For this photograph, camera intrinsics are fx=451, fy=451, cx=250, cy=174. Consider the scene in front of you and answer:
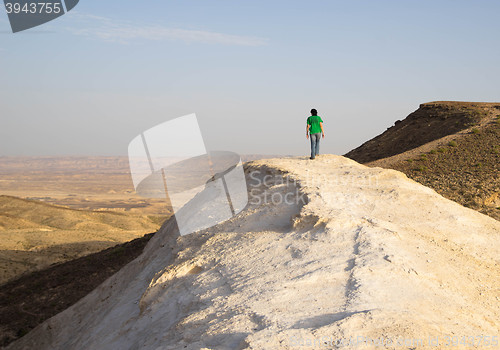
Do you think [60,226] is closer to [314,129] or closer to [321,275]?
[314,129]

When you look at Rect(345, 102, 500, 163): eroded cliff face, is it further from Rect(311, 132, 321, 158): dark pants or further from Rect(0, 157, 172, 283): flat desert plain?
Rect(0, 157, 172, 283): flat desert plain

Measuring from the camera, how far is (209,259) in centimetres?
811

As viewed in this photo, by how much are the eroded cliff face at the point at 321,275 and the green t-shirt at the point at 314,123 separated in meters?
2.58

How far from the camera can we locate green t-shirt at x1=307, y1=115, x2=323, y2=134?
1398cm

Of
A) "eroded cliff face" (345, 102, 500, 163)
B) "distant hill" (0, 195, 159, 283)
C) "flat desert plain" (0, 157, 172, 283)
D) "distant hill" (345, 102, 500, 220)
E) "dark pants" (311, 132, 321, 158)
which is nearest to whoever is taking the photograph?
"dark pants" (311, 132, 321, 158)

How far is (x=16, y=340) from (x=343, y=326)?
13.4m

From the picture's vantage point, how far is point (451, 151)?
86.1 feet

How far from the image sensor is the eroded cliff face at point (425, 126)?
110 ft

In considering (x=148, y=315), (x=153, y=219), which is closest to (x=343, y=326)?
(x=148, y=315)

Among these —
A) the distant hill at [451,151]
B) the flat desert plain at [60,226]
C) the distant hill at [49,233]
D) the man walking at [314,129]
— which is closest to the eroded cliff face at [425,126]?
the distant hill at [451,151]

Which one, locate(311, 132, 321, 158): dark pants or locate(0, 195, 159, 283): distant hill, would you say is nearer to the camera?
locate(311, 132, 321, 158): dark pants

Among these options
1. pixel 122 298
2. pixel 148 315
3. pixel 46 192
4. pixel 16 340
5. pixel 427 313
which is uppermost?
pixel 427 313

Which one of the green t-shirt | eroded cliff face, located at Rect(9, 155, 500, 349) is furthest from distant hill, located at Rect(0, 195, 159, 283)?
the green t-shirt

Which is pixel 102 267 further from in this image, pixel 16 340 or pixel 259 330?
pixel 259 330
